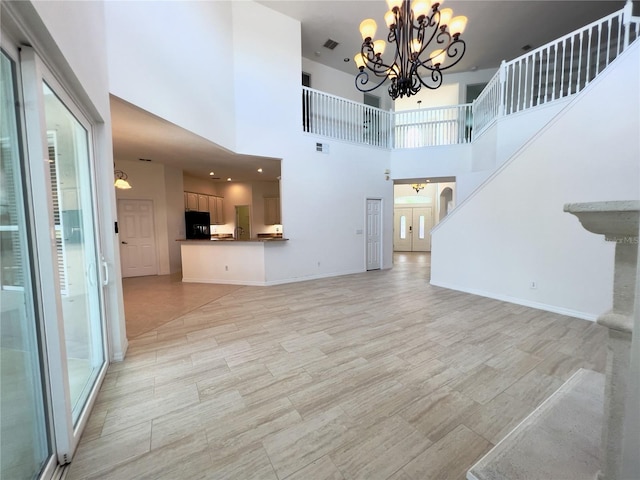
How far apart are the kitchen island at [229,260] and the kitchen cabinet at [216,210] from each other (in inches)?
130

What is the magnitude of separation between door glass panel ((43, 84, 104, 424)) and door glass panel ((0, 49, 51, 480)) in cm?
36

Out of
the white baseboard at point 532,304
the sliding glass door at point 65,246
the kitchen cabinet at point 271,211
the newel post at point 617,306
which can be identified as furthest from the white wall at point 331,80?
the newel post at point 617,306

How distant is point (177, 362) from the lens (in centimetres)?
250

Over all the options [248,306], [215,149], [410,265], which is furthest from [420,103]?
[248,306]

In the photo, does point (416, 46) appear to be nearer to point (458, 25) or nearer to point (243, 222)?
point (458, 25)

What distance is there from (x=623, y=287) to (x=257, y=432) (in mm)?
1914

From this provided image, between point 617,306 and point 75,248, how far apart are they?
10.3 ft

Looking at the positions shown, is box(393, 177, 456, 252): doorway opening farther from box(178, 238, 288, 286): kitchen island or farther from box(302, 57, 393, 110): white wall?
box(178, 238, 288, 286): kitchen island

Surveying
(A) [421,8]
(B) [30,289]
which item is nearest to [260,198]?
(A) [421,8]

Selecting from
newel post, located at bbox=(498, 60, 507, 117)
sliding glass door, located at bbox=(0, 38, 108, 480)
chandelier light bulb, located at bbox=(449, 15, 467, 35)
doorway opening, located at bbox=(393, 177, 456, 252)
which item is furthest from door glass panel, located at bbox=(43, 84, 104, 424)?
doorway opening, located at bbox=(393, 177, 456, 252)

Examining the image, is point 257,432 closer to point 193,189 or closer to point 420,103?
point 193,189

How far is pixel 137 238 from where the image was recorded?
659 cm

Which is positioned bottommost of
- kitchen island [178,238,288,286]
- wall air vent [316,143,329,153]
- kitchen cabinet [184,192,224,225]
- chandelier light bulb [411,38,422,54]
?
kitchen island [178,238,288,286]

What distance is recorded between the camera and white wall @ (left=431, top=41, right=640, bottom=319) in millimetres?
3033
